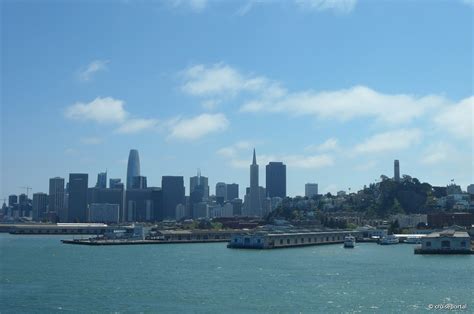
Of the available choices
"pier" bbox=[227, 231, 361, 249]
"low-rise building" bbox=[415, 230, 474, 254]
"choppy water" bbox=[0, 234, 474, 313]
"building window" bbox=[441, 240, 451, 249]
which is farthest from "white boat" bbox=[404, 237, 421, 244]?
"choppy water" bbox=[0, 234, 474, 313]

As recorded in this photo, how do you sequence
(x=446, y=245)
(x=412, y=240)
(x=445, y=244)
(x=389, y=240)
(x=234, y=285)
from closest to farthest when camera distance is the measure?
(x=234, y=285) → (x=446, y=245) → (x=445, y=244) → (x=389, y=240) → (x=412, y=240)

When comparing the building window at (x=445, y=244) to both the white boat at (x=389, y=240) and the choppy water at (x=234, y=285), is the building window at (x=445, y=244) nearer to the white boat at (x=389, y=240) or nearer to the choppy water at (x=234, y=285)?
the choppy water at (x=234, y=285)

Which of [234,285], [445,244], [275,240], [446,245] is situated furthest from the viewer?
[275,240]

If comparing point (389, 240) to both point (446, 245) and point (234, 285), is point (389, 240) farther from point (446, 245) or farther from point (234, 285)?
point (234, 285)

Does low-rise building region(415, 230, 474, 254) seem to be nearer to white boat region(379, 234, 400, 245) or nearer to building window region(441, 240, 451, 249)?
building window region(441, 240, 451, 249)

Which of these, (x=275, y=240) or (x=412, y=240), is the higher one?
(x=275, y=240)

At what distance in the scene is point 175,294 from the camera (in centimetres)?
3275

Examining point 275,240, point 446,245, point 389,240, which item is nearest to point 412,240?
point 389,240

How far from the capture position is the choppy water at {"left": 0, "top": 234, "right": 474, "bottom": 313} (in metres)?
29.2

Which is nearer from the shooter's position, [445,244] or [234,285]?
[234,285]

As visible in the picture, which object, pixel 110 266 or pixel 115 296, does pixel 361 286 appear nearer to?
pixel 115 296

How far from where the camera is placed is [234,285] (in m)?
36.4

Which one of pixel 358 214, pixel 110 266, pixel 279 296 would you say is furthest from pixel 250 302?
pixel 358 214

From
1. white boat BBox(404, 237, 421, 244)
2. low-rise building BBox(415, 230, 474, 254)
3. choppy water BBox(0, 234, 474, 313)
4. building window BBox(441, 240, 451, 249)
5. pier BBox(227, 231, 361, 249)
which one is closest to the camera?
choppy water BBox(0, 234, 474, 313)
